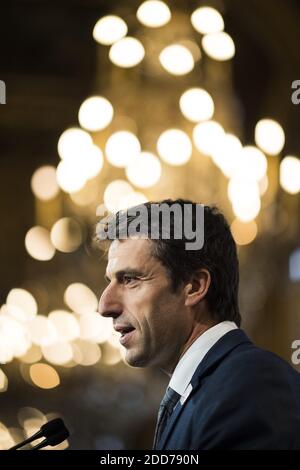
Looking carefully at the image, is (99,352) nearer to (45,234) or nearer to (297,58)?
(45,234)

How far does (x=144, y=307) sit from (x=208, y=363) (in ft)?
0.72

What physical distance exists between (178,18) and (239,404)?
4076 mm

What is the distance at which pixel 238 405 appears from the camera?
2.16m

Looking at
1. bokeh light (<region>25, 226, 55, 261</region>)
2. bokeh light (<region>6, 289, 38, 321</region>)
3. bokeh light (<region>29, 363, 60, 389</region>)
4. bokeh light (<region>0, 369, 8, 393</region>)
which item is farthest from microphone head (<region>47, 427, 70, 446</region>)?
bokeh light (<region>0, 369, 8, 393</region>)

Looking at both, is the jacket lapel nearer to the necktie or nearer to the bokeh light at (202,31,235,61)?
the necktie

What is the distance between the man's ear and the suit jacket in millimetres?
167

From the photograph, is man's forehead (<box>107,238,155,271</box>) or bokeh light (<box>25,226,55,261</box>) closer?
man's forehead (<box>107,238,155,271</box>)

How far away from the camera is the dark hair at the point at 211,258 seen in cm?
255

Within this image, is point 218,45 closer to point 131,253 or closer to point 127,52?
point 127,52

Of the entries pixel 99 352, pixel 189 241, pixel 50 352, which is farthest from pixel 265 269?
pixel 189 241

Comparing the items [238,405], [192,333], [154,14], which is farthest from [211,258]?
[154,14]

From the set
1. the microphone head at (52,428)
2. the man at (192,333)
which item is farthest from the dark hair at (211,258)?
the microphone head at (52,428)

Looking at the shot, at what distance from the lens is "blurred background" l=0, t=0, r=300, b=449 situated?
622cm

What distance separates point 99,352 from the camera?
8.96 m
